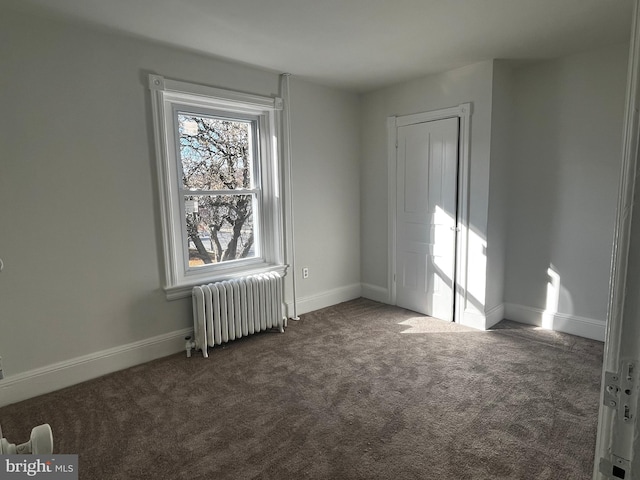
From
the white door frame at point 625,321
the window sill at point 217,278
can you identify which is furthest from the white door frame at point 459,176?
the white door frame at point 625,321

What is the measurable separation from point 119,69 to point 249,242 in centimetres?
185

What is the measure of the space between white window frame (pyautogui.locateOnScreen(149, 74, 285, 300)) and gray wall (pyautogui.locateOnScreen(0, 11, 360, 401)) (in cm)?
8

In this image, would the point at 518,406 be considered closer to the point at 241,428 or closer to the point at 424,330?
the point at 424,330

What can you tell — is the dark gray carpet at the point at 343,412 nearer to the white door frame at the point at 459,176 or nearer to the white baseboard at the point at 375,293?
the white door frame at the point at 459,176

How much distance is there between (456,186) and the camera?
3742 millimetres

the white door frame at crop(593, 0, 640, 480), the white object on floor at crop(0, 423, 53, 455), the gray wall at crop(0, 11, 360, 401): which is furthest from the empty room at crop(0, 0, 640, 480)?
the white door frame at crop(593, 0, 640, 480)

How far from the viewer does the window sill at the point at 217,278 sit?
3.25 meters

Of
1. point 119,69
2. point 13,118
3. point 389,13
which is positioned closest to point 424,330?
point 389,13

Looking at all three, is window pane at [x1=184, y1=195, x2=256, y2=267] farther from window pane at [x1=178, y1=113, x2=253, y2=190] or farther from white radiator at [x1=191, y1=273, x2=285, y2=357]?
white radiator at [x1=191, y1=273, x2=285, y2=357]

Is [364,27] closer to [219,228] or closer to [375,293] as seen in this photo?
[219,228]

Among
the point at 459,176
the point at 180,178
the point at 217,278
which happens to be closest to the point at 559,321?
the point at 459,176

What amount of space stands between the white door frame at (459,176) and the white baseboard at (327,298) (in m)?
0.84

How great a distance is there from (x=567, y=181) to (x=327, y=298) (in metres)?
2.68

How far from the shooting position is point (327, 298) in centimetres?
451
